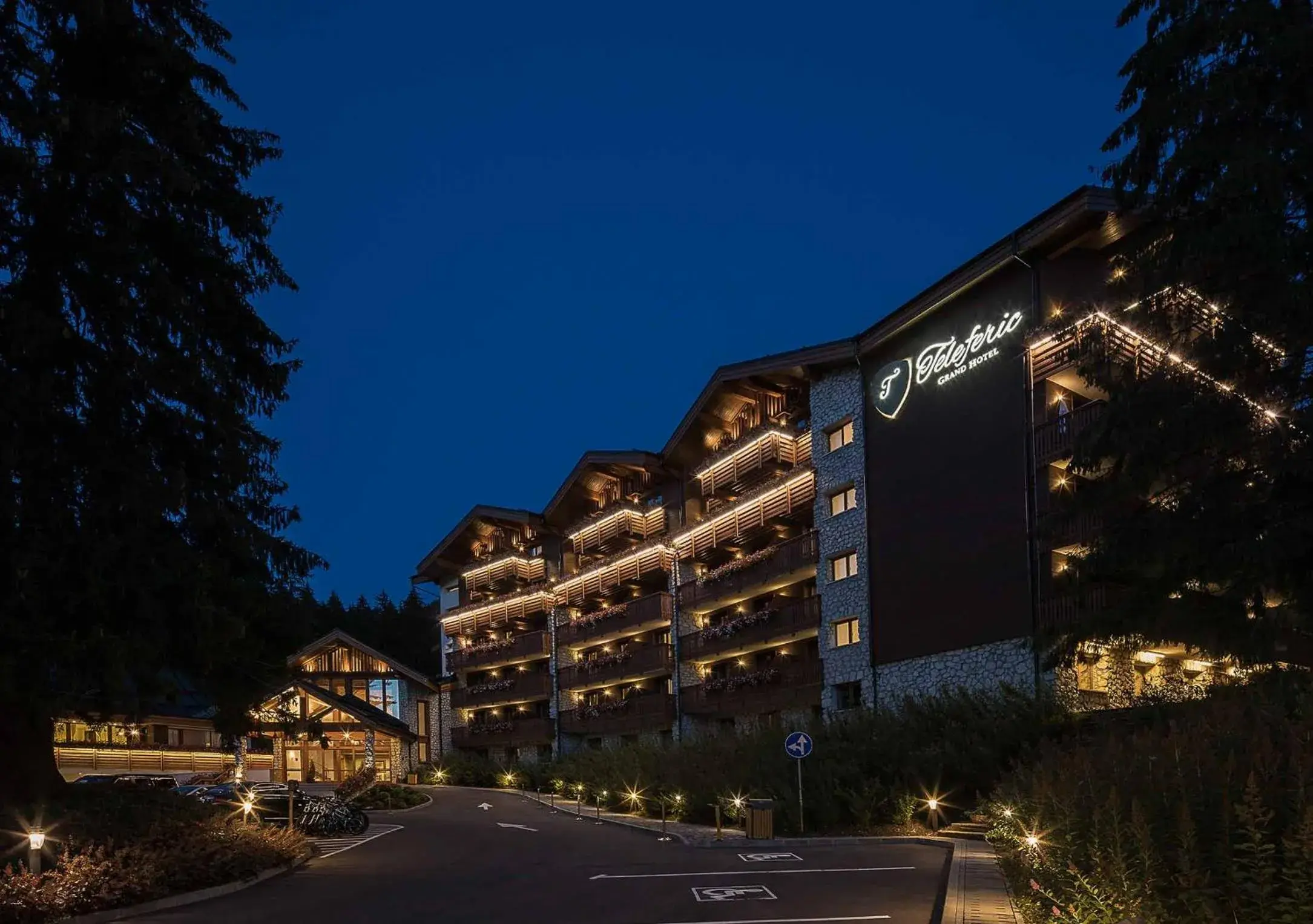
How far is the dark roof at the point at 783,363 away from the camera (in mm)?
44031

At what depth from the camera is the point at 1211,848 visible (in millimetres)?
8938

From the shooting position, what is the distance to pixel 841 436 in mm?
44938

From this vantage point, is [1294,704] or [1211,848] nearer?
[1211,848]

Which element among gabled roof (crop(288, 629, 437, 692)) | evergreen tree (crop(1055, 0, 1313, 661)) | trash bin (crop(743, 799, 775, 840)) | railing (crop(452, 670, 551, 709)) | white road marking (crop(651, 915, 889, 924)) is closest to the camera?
white road marking (crop(651, 915, 889, 924))

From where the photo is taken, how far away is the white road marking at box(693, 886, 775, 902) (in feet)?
56.4

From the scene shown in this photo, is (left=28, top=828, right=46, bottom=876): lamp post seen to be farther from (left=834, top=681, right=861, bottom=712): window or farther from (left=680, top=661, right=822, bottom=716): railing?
(left=680, top=661, right=822, bottom=716): railing

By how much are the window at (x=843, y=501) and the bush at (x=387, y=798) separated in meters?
20.0

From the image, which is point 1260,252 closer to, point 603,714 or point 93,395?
point 93,395

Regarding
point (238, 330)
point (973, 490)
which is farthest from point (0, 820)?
point (973, 490)

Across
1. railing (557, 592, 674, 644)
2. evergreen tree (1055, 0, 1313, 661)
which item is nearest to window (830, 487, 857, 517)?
railing (557, 592, 674, 644)

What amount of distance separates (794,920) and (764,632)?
110ft

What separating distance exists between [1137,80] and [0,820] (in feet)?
75.7

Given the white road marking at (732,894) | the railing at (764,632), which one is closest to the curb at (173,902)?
the white road marking at (732,894)

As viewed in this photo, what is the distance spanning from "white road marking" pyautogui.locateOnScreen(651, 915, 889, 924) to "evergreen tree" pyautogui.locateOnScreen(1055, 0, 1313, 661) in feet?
31.4
